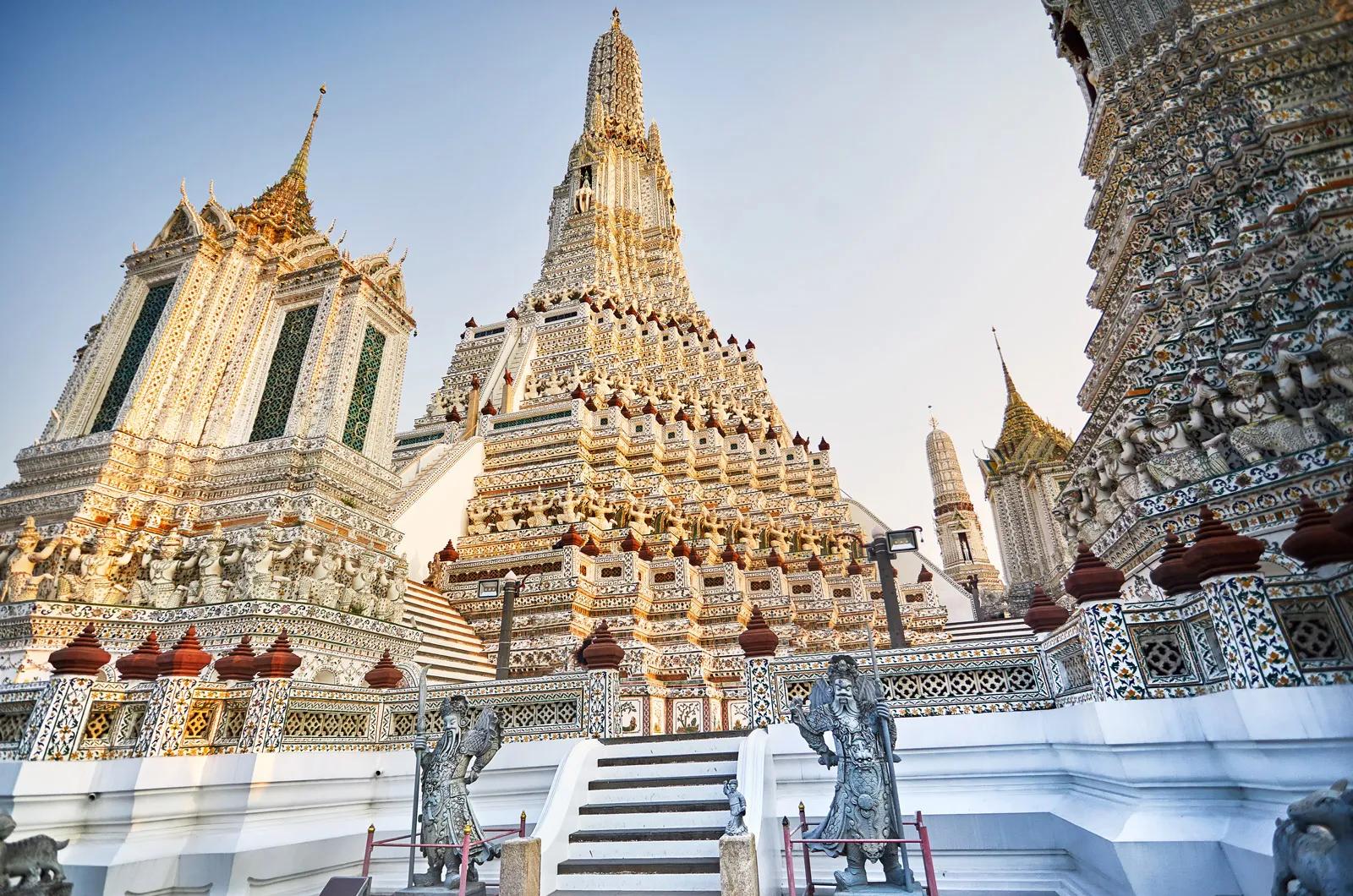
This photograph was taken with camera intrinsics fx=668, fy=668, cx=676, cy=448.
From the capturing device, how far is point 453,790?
4352 millimetres

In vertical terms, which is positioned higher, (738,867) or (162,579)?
(162,579)

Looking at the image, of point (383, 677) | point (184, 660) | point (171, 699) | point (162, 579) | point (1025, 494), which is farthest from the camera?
point (1025, 494)

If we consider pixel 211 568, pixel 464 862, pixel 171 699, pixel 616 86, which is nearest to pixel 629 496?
pixel 211 568

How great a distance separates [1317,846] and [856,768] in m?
1.94

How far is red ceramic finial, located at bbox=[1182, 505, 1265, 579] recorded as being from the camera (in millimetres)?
3543

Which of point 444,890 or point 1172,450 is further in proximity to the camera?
point 1172,450

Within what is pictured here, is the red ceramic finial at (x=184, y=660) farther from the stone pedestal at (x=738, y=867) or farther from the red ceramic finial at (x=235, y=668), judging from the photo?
the stone pedestal at (x=738, y=867)

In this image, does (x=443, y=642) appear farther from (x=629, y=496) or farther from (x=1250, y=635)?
(x=1250, y=635)

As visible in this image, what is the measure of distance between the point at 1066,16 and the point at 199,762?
15712 millimetres

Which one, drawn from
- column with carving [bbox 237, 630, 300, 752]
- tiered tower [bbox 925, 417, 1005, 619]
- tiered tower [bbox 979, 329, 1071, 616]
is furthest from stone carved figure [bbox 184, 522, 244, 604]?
tiered tower [bbox 925, 417, 1005, 619]

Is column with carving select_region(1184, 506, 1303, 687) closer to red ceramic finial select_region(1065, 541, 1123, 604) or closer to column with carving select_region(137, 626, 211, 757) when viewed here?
red ceramic finial select_region(1065, 541, 1123, 604)

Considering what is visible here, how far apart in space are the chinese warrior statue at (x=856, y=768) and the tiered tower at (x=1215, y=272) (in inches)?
176

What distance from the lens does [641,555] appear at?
12.8 meters

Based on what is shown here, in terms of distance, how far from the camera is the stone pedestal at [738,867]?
3.56 meters
